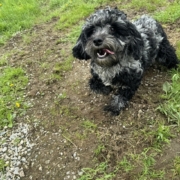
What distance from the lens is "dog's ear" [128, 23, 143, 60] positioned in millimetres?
3496

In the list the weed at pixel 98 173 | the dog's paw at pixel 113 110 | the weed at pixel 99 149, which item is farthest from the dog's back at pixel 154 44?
the weed at pixel 98 173

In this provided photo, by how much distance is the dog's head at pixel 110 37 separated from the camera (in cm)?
333

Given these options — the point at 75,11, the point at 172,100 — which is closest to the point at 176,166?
→ the point at 172,100

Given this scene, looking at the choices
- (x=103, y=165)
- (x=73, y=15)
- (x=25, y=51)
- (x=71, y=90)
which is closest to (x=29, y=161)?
(x=103, y=165)

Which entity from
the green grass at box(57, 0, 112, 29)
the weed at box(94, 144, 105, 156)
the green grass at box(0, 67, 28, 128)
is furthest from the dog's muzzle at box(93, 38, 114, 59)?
the green grass at box(57, 0, 112, 29)

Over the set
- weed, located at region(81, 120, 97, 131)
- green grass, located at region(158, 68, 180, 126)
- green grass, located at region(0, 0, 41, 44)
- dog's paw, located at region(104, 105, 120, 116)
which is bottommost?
weed, located at region(81, 120, 97, 131)

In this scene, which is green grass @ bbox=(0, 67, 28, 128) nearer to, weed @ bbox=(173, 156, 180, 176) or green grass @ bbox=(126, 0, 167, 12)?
weed @ bbox=(173, 156, 180, 176)

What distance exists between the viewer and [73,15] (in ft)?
22.1

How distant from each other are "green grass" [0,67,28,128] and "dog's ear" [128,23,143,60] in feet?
6.48

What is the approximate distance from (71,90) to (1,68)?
5.52 feet

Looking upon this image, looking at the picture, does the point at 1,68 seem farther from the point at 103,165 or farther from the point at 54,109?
the point at 103,165

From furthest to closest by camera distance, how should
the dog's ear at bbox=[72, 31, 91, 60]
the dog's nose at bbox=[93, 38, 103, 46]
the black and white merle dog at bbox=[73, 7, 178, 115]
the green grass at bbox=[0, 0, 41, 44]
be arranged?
the green grass at bbox=[0, 0, 41, 44]
the dog's ear at bbox=[72, 31, 91, 60]
the black and white merle dog at bbox=[73, 7, 178, 115]
the dog's nose at bbox=[93, 38, 103, 46]

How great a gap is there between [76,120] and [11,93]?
4.60 feet

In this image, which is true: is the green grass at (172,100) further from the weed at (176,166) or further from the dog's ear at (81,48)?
the dog's ear at (81,48)
